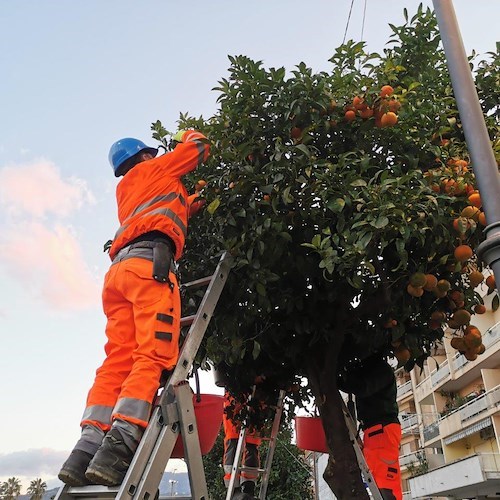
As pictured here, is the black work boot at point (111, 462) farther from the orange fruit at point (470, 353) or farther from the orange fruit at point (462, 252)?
the orange fruit at point (470, 353)

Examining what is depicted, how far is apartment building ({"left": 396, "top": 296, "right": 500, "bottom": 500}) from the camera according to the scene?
24938 mm

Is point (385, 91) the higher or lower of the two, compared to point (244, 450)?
higher

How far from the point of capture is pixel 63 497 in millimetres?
2812

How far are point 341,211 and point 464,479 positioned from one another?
25640 millimetres

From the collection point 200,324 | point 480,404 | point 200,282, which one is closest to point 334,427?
point 200,282

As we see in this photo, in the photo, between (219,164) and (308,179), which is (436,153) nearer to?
(308,179)

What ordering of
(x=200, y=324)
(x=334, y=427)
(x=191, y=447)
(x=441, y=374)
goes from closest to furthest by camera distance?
(x=191, y=447) → (x=200, y=324) → (x=334, y=427) → (x=441, y=374)

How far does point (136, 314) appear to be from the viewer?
3076 mm

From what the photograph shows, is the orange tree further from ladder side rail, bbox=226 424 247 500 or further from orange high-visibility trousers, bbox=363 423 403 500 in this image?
ladder side rail, bbox=226 424 247 500

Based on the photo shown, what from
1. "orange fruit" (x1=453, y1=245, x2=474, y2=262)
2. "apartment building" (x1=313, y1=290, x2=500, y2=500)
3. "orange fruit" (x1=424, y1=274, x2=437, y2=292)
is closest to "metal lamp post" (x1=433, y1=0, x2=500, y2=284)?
"orange fruit" (x1=453, y1=245, x2=474, y2=262)

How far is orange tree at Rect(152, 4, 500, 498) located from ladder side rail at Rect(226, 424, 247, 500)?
117 centimetres

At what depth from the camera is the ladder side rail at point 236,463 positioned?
5.33 m

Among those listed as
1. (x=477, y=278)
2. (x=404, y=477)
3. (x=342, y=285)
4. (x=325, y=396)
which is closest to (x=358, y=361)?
(x=325, y=396)

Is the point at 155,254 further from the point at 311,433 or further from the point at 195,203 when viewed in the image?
the point at 311,433
